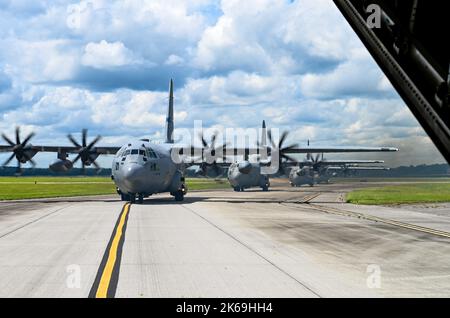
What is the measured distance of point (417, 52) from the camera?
299 inches

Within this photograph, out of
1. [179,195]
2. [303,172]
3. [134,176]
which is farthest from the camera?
[303,172]

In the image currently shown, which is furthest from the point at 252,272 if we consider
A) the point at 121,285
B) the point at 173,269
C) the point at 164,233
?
the point at 164,233

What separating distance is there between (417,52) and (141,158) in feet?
87.8

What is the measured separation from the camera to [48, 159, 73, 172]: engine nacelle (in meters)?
40.7

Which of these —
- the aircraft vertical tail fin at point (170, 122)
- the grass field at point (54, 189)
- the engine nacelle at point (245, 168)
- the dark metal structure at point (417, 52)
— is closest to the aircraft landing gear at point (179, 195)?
the aircraft vertical tail fin at point (170, 122)

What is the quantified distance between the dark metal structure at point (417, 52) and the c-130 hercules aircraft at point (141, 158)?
25188 mm

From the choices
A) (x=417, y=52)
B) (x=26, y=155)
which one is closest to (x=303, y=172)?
(x=26, y=155)

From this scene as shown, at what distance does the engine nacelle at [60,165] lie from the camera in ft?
133

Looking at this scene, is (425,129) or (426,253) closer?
(425,129)

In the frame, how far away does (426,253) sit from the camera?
13.0 m

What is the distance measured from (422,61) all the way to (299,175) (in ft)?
249

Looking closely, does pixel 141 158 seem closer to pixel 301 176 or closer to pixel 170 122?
pixel 170 122

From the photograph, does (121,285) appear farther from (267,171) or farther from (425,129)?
(267,171)

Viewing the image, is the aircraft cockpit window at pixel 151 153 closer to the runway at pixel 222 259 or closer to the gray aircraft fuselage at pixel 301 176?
the runway at pixel 222 259
